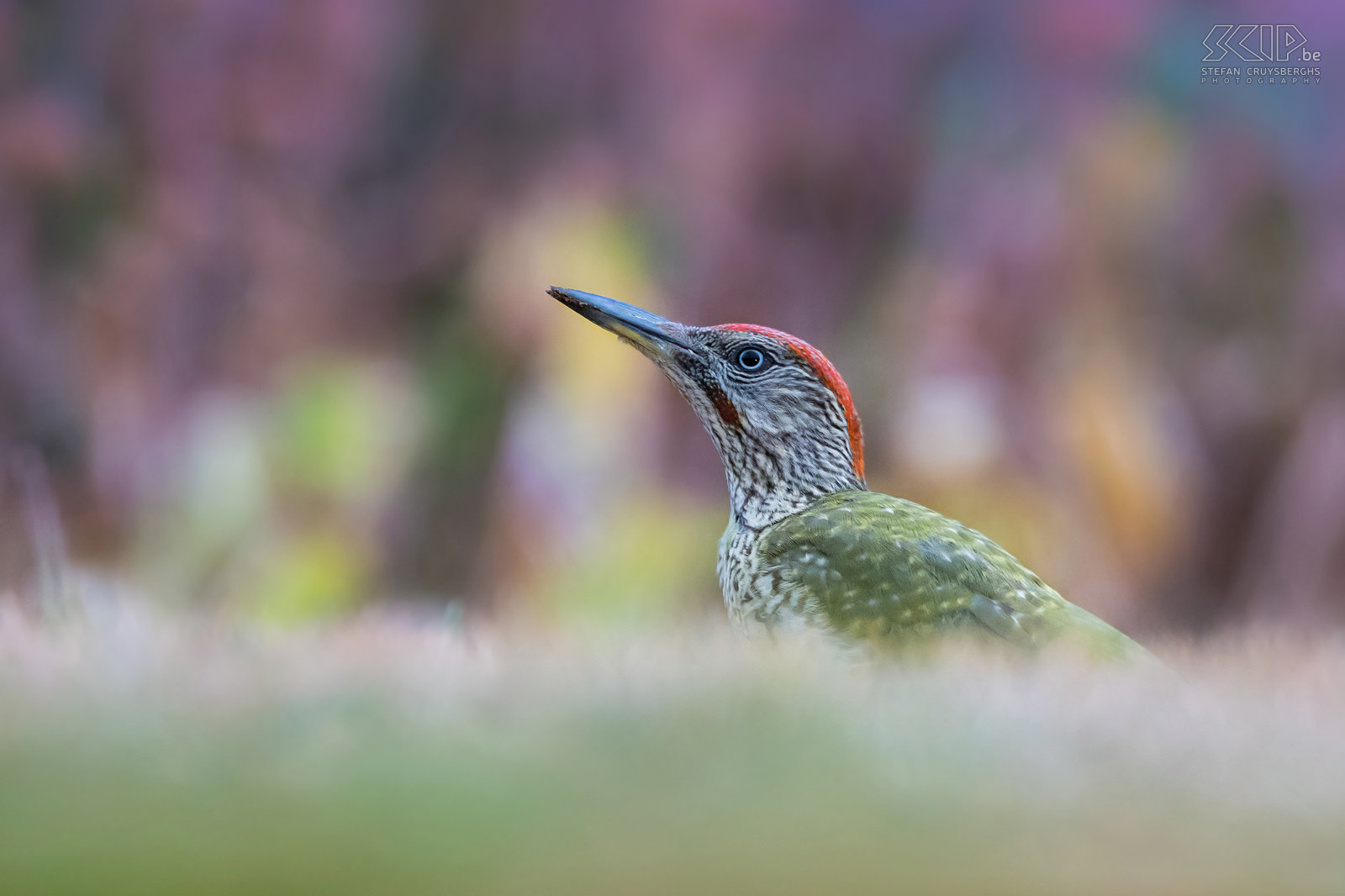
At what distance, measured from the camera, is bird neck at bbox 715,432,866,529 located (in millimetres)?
995

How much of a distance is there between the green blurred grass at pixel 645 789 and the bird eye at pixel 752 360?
0.65 meters

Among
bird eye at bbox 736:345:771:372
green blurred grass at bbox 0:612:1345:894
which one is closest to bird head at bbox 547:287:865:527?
bird eye at bbox 736:345:771:372

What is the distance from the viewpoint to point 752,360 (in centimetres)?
100

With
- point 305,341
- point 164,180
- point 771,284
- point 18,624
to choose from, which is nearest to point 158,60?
point 164,180

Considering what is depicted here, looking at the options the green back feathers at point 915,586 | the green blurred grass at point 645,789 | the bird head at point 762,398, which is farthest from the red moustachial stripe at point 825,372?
the green blurred grass at point 645,789

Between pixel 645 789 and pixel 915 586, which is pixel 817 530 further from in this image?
pixel 645 789

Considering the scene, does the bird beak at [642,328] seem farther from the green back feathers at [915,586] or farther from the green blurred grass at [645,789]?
the green blurred grass at [645,789]

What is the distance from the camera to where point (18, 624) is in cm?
46

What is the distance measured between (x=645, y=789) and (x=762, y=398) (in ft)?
2.31

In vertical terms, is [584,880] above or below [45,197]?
below

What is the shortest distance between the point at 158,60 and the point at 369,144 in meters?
0.30

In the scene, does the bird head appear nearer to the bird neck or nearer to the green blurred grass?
the bird neck

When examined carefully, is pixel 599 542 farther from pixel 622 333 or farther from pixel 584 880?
pixel 584 880

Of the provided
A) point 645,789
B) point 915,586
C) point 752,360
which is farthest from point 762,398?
point 645,789
